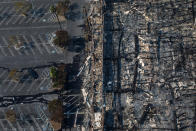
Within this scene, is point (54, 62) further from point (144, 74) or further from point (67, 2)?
point (144, 74)

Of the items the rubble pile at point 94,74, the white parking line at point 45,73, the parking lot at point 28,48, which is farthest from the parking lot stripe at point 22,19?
the white parking line at point 45,73

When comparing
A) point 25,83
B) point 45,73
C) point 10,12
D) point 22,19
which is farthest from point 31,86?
point 10,12

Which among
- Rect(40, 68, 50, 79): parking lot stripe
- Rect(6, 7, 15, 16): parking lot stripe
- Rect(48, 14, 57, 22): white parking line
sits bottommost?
Rect(40, 68, 50, 79): parking lot stripe

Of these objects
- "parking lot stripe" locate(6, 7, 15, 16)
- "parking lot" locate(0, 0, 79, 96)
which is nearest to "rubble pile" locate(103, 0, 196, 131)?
"parking lot" locate(0, 0, 79, 96)

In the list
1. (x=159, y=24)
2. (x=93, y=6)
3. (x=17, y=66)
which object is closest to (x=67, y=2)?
(x=93, y=6)

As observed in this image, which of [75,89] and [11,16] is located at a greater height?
[11,16]

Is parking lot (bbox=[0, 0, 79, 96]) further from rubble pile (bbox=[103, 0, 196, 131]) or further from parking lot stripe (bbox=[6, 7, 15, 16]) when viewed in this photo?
rubble pile (bbox=[103, 0, 196, 131])

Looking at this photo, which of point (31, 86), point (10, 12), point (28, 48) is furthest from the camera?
point (10, 12)

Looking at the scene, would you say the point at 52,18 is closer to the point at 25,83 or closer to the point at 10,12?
the point at 10,12

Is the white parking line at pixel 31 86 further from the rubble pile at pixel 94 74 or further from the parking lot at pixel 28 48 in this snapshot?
the rubble pile at pixel 94 74

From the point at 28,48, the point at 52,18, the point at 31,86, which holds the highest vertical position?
the point at 52,18

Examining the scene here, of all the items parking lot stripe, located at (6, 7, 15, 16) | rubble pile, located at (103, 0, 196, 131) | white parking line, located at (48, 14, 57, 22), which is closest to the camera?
rubble pile, located at (103, 0, 196, 131)
